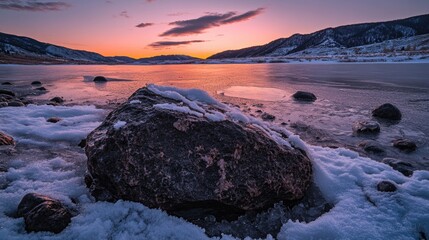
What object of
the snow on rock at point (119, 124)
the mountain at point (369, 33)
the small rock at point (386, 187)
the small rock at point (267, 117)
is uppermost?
the mountain at point (369, 33)

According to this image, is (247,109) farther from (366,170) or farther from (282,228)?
(282,228)

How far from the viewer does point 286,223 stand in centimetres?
327

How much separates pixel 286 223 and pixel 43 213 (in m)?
2.71

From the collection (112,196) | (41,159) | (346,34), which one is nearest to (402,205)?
(112,196)

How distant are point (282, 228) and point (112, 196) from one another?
214 cm

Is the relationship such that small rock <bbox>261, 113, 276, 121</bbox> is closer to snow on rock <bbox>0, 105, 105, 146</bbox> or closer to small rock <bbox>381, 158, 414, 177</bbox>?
small rock <bbox>381, 158, 414, 177</bbox>

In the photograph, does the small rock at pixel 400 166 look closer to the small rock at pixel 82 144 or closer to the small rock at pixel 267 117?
the small rock at pixel 267 117

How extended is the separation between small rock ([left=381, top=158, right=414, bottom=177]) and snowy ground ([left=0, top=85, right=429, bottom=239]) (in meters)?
0.14

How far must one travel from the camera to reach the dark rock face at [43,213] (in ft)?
9.38

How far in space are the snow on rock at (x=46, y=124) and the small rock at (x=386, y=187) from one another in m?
5.64

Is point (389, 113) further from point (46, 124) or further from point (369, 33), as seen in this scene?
point (369, 33)

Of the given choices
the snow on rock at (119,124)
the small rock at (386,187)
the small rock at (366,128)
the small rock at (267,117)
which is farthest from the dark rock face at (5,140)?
Answer: the small rock at (366,128)

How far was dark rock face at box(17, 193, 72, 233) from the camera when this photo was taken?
9.38ft

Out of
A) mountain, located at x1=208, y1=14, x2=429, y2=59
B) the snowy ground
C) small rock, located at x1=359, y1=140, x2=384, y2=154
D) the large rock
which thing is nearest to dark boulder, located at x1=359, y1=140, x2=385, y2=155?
small rock, located at x1=359, y1=140, x2=384, y2=154
